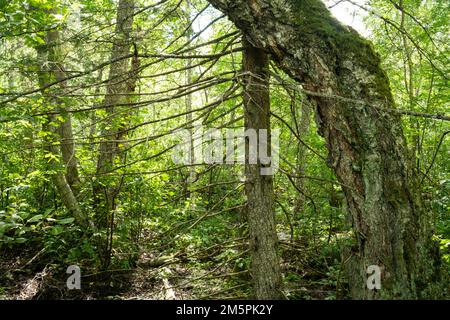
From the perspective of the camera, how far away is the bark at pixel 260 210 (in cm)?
302

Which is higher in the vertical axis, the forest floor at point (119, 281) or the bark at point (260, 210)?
the bark at point (260, 210)

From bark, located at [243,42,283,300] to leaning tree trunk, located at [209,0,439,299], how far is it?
464mm

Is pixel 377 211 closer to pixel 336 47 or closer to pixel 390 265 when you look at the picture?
pixel 390 265

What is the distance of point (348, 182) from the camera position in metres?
2.37

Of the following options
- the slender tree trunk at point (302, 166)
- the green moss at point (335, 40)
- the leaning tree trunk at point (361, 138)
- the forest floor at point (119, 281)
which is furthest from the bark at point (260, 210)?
the slender tree trunk at point (302, 166)

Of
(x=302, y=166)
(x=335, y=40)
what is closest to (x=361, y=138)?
(x=335, y=40)

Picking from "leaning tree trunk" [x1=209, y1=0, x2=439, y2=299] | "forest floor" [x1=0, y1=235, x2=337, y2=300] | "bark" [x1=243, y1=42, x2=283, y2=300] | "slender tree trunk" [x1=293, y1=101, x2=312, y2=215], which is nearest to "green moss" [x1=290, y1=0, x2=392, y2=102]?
"leaning tree trunk" [x1=209, y1=0, x2=439, y2=299]

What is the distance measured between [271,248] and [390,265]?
3.44 ft

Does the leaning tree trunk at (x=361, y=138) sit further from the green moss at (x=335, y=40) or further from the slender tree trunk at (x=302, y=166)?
the slender tree trunk at (x=302, y=166)

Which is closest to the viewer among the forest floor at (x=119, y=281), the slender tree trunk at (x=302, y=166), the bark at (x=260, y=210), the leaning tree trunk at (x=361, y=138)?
the leaning tree trunk at (x=361, y=138)

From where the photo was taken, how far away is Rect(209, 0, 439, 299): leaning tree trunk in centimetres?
218

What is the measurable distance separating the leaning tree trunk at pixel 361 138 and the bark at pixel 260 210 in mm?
464

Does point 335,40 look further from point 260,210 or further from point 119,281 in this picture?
point 119,281
